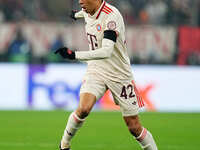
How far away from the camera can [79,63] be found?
54.3 feet

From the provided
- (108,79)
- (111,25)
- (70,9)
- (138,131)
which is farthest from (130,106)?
(70,9)

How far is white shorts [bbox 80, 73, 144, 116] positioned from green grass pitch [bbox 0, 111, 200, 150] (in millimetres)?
1537

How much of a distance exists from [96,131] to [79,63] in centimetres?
544

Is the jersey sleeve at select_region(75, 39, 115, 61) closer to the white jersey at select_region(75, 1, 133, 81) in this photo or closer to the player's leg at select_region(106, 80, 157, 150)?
the white jersey at select_region(75, 1, 133, 81)

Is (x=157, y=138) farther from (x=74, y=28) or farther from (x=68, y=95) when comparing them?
(x=74, y=28)

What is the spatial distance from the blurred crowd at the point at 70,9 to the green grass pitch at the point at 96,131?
2566 millimetres

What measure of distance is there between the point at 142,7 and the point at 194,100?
3.04 metres

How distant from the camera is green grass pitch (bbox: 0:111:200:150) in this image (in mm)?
9141

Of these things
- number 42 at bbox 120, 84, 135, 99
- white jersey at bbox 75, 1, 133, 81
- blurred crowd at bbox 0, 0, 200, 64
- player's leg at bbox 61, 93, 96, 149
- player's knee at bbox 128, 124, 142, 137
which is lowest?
blurred crowd at bbox 0, 0, 200, 64

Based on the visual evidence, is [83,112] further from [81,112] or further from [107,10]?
[107,10]

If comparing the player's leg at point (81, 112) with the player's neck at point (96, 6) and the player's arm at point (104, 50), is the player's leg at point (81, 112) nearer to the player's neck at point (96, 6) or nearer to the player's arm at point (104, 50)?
the player's arm at point (104, 50)

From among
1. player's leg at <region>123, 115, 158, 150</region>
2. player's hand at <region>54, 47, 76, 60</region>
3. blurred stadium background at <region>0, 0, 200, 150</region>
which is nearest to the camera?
player's hand at <region>54, 47, 76, 60</region>

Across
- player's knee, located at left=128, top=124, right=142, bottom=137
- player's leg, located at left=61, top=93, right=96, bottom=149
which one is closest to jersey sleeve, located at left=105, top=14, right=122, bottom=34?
player's leg, located at left=61, top=93, right=96, bottom=149

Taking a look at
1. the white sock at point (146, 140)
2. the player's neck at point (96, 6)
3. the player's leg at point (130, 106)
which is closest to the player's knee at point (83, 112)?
the player's leg at point (130, 106)
